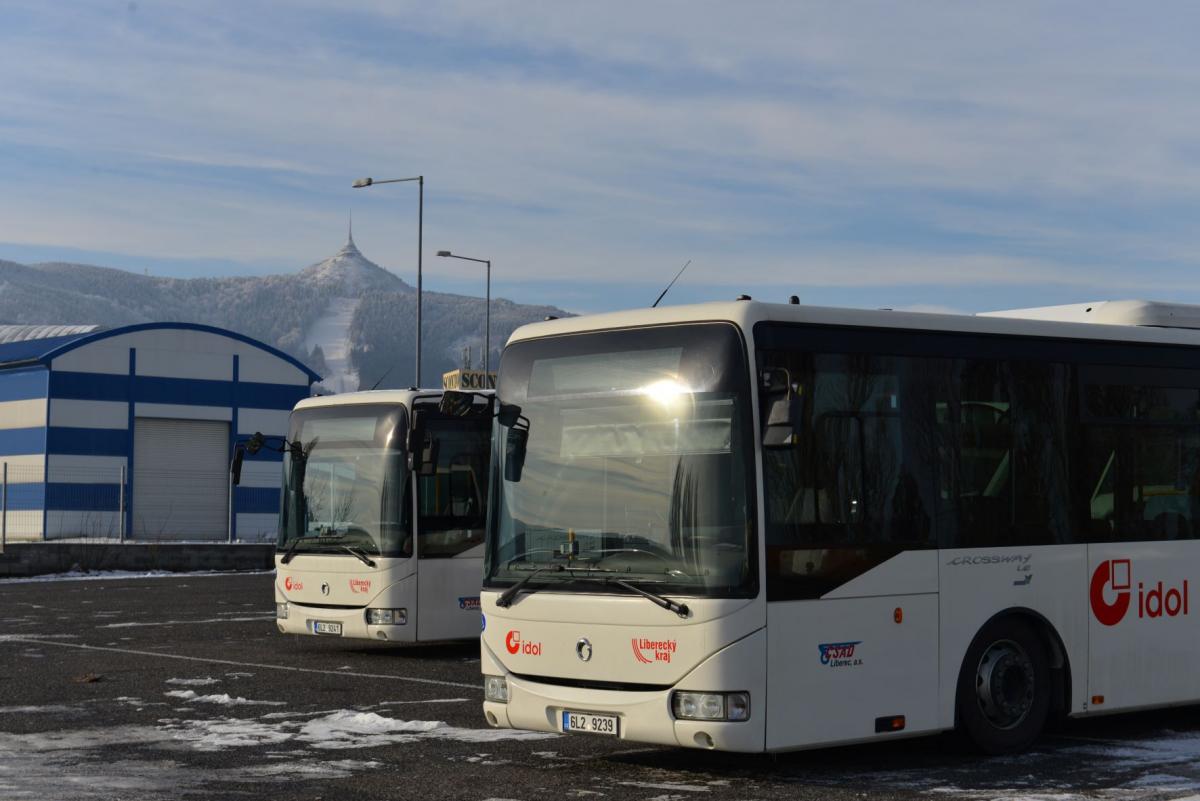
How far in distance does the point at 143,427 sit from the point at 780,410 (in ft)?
160

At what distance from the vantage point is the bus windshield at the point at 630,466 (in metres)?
9.41

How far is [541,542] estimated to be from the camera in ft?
33.0

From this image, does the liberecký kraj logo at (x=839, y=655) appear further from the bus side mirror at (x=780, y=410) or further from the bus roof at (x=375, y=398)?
the bus roof at (x=375, y=398)

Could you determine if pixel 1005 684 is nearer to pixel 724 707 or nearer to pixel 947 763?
pixel 947 763

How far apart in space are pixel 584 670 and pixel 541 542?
81 cm

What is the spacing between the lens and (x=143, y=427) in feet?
182

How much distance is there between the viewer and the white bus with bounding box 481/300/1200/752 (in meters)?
9.39

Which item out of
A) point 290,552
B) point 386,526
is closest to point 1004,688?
point 386,526

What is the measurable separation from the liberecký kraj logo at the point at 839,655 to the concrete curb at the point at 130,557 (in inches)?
1095

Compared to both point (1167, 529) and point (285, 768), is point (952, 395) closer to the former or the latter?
point (1167, 529)

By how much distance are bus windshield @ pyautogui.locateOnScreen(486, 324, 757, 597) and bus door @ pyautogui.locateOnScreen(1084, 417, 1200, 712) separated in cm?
308

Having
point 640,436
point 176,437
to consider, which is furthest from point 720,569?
point 176,437

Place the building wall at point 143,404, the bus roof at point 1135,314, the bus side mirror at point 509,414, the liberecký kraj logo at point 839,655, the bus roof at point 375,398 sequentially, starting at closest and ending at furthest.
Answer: the liberecký kraj logo at point 839,655 → the bus side mirror at point 509,414 → the bus roof at point 1135,314 → the bus roof at point 375,398 → the building wall at point 143,404

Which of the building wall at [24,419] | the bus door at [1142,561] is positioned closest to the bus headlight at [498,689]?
the bus door at [1142,561]
